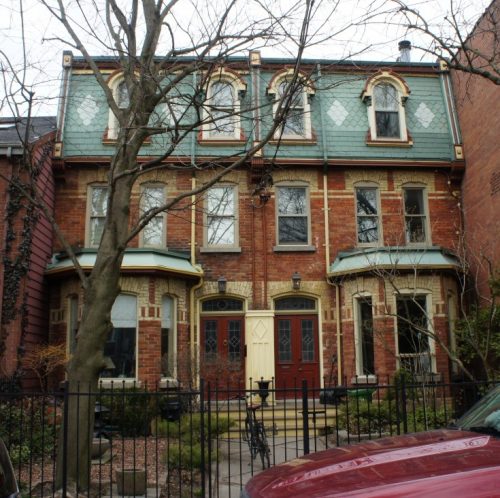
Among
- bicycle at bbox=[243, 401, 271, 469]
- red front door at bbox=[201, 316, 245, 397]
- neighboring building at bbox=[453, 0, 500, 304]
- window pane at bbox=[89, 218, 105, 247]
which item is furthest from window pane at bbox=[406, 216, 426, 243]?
window pane at bbox=[89, 218, 105, 247]

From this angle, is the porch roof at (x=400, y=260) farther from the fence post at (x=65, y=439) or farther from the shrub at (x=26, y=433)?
the fence post at (x=65, y=439)

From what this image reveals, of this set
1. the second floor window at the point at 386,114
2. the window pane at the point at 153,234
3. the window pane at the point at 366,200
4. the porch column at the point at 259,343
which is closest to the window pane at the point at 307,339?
the porch column at the point at 259,343

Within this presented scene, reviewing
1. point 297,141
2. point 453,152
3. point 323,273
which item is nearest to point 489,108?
point 453,152

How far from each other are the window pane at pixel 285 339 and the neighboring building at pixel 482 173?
4.96 m

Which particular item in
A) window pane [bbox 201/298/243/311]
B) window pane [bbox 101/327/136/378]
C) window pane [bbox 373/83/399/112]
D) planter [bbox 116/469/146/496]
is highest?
window pane [bbox 373/83/399/112]

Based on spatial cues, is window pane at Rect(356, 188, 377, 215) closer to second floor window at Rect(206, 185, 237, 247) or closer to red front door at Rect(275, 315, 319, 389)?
red front door at Rect(275, 315, 319, 389)

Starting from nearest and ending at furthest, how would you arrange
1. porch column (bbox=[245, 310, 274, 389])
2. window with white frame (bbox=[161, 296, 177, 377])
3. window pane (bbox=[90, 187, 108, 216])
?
window with white frame (bbox=[161, 296, 177, 377]) < porch column (bbox=[245, 310, 274, 389]) < window pane (bbox=[90, 187, 108, 216])

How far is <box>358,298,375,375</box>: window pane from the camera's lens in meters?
14.6

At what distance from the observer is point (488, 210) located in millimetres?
14828

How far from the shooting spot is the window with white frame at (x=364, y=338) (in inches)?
574

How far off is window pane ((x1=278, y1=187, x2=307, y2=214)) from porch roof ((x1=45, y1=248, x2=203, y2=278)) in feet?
9.99

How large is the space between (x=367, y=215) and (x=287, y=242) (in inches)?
93.9

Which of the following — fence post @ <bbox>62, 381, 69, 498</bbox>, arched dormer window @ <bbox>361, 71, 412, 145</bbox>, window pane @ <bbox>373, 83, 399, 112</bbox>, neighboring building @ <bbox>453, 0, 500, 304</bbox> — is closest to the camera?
fence post @ <bbox>62, 381, 69, 498</bbox>

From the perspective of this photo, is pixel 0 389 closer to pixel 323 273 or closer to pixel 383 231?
pixel 323 273
